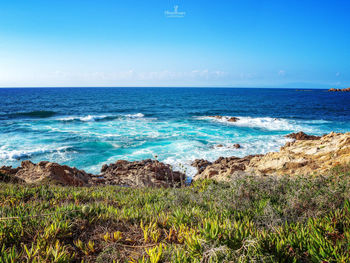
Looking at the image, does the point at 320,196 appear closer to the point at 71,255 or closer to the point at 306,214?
the point at 306,214

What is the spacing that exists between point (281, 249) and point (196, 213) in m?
1.54

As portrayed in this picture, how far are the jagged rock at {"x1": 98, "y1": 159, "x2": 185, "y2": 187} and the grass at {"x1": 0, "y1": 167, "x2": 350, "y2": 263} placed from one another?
5630 mm

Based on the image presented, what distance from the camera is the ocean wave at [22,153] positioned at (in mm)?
15437

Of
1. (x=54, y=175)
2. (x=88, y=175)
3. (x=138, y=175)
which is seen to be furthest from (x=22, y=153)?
(x=138, y=175)

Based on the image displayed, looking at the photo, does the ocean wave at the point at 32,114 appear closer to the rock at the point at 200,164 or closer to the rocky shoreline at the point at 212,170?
the rocky shoreline at the point at 212,170

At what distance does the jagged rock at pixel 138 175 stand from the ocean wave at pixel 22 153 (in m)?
6.66

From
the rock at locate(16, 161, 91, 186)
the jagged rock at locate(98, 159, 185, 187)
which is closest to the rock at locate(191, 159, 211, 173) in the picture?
the jagged rock at locate(98, 159, 185, 187)

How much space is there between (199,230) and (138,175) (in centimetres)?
868

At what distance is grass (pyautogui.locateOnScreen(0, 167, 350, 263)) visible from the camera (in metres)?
2.38

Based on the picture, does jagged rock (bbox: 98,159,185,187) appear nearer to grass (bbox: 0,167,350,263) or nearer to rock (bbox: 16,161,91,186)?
rock (bbox: 16,161,91,186)

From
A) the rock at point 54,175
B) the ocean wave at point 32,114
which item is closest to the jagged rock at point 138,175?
the rock at point 54,175

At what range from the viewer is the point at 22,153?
1606cm

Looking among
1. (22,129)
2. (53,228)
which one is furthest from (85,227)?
(22,129)

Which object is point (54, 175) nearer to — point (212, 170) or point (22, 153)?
point (212, 170)
